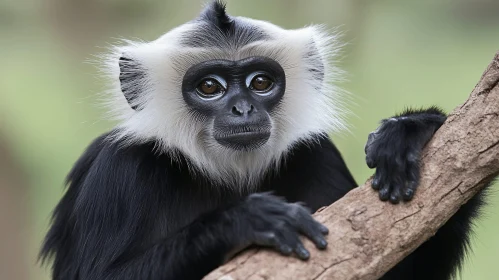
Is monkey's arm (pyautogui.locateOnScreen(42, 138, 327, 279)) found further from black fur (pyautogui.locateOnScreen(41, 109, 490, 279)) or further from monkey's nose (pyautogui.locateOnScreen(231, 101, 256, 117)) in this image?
monkey's nose (pyautogui.locateOnScreen(231, 101, 256, 117))

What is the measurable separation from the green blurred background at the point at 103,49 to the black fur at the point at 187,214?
5472 mm

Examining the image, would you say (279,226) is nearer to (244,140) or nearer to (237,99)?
(244,140)

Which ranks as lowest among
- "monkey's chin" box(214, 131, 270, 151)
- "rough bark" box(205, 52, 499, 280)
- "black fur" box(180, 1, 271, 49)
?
"rough bark" box(205, 52, 499, 280)

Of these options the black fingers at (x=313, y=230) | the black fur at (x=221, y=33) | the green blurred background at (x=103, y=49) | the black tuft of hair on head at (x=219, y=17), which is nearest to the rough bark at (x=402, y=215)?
the black fingers at (x=313, y=230)

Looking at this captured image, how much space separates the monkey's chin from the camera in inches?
220

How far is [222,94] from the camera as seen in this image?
582 cm

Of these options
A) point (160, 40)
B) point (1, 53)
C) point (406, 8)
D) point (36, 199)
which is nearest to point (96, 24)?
point (1, 53)

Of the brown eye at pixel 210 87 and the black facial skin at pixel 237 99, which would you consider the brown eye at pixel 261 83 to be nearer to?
the black facial skin at pixel 237 99

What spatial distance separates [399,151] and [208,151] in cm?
158

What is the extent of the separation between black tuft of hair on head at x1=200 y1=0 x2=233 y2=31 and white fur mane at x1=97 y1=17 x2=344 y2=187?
0.11 meters

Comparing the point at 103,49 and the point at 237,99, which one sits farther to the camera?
the point at 103,49

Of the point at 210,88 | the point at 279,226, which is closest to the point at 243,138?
the point at 210,88

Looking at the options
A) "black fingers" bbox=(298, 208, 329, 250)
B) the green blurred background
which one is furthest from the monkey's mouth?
the green blurred background

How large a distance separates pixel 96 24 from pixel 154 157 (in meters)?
7.07
